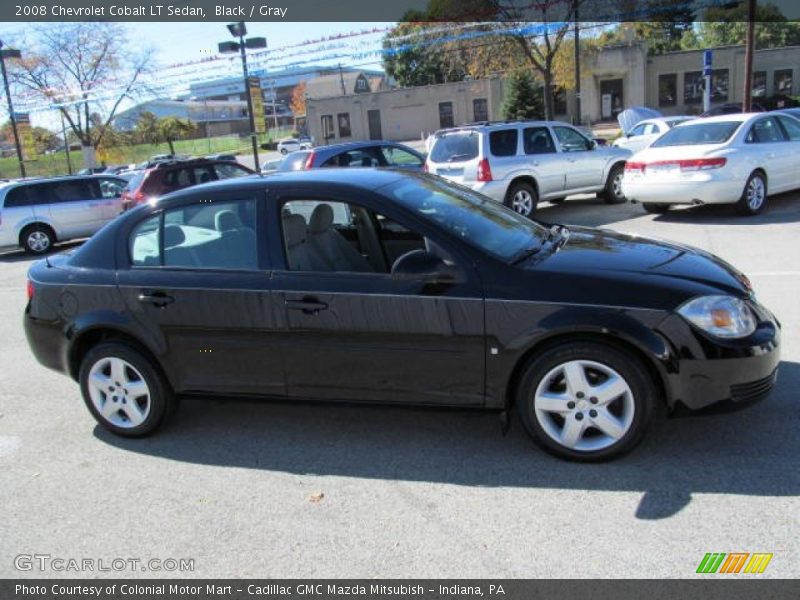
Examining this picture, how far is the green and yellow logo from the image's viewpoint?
109 inches

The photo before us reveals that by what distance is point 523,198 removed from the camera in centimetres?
1180

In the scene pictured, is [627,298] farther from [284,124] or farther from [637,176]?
[284,124]

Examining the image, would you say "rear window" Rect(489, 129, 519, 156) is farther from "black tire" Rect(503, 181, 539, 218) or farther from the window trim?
the window trim

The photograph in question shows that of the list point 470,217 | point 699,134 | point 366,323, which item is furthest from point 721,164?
point 366,323

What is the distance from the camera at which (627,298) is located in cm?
346

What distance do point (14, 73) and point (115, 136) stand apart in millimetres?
10966

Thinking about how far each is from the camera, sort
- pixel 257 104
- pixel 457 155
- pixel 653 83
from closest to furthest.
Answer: pixel 457 155, pixel 257 104, pixel 653 83

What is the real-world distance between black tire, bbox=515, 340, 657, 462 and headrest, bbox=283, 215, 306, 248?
151 centimetres

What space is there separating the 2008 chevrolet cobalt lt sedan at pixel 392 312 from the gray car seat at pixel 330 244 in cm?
1

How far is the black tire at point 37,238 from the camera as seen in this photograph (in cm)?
1425

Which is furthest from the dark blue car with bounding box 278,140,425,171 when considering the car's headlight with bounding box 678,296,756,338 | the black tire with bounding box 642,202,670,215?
the car's headlight with bounding box 678,296,756,338

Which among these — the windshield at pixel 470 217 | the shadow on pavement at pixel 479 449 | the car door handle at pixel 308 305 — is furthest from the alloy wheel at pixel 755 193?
the car door handle at pixel 308 305

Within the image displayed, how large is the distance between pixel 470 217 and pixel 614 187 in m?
9.95

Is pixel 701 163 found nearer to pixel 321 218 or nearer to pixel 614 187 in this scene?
pixel 614 187
